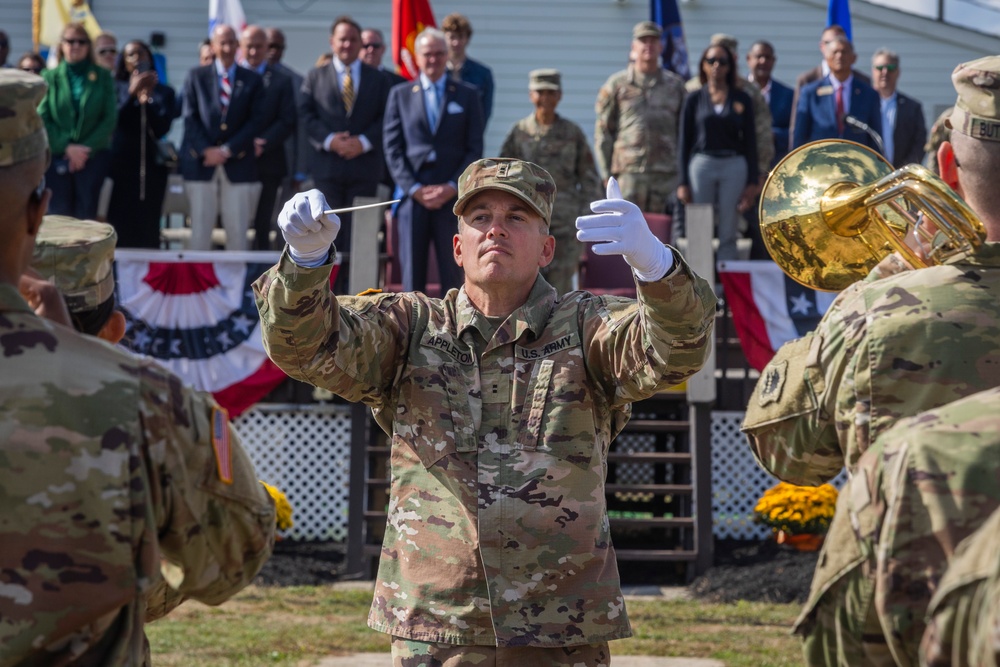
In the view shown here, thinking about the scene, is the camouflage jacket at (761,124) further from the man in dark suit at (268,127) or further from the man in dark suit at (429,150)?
the man in dark suit at (268,127)

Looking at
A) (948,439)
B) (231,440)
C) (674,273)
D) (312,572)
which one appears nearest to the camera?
(948,439)

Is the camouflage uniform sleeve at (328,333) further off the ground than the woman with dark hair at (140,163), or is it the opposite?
the woman with dark hair at (140,163)

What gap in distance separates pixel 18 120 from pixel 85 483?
0.70m

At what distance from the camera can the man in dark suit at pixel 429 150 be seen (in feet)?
33.8

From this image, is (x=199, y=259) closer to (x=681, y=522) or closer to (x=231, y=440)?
(x=681, y=522)

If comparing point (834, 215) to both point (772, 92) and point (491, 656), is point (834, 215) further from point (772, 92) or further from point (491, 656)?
point (772, 92)

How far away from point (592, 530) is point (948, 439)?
177cm

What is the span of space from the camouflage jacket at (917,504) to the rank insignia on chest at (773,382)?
764 mm

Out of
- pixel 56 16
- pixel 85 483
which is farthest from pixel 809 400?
pixel 56 16

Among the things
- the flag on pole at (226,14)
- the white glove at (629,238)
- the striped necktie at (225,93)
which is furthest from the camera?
the flag on pole at (226,14)

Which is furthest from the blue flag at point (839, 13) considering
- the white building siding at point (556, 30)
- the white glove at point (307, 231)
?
the white glove at point (307, 231)

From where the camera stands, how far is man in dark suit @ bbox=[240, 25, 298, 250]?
38.1ft

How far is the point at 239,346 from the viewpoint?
10.6 m

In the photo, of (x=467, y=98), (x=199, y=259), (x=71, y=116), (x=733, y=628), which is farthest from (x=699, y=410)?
(x=71, y=116)
